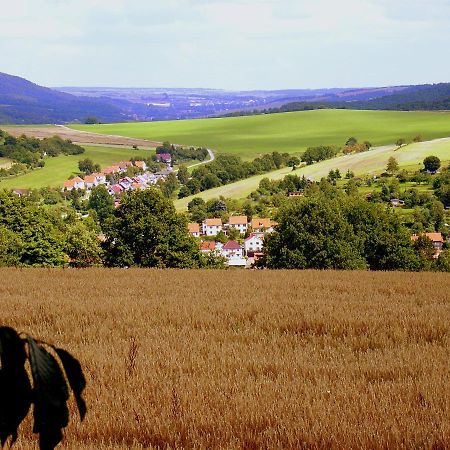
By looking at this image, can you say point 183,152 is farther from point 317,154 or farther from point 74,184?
point 74,184

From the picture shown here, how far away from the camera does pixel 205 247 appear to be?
6762 centimetres

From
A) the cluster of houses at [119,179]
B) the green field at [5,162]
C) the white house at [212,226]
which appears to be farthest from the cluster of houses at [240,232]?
the green field at [5,162]

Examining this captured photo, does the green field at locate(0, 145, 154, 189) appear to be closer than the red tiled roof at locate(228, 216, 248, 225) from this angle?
No

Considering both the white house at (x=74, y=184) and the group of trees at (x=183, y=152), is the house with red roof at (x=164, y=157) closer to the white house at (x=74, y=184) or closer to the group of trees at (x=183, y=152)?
the group of trees at (x=183, y=152)

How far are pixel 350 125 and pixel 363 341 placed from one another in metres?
182

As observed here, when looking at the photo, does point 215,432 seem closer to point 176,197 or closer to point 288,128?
point 176,197

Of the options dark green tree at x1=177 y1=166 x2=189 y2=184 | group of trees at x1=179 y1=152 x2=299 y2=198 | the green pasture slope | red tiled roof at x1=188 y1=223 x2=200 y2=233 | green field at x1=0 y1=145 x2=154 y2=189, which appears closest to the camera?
red tiled roof at x1=188 y1=223 x2=200 y2=233

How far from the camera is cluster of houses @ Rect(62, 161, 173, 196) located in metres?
116

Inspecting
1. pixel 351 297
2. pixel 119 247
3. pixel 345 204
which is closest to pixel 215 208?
pixel 345 204

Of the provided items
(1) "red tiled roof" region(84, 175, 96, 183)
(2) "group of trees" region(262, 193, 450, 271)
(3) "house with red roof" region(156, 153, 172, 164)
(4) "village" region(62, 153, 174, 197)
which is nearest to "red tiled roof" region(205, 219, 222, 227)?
(4) "village" region(62, 153, 174, 197)

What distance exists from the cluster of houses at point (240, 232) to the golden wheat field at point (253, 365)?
53806mm

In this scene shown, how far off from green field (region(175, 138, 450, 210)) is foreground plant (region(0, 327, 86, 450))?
95.7 metres

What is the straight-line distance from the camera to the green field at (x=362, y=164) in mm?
104812

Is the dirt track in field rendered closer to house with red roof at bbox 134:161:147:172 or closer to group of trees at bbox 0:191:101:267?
house with red roof at bbox 134:161:147:172
